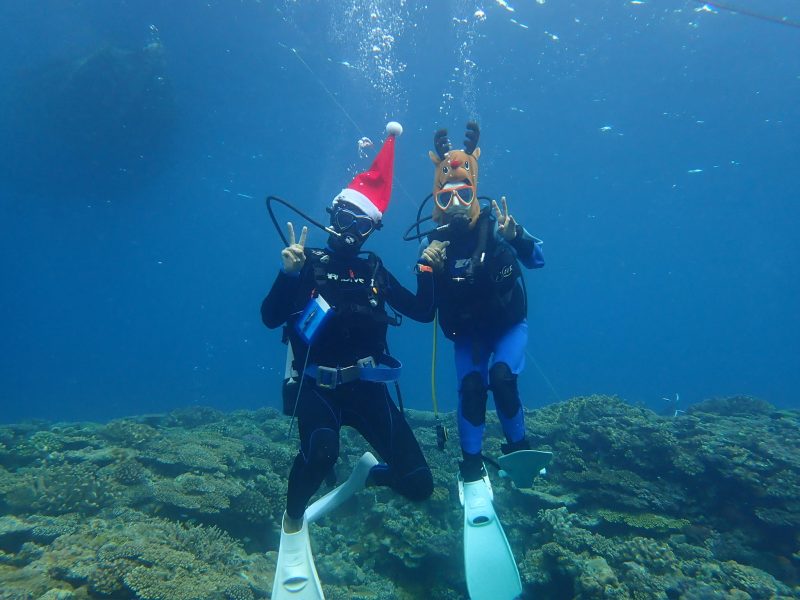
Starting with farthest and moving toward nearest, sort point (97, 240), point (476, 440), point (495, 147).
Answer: point (97, 240), point (495, 147), point (476, 440)

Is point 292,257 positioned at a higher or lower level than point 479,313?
higher

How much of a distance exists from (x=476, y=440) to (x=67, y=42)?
109ft

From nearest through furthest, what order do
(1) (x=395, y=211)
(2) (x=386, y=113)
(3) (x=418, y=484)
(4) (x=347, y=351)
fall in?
(3) (x=418, y=484) → (4) (x=347, y=351) → (2) (x=386, y=113) → (1) (x=395, y=211)

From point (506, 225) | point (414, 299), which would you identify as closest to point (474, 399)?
point (414, 299)

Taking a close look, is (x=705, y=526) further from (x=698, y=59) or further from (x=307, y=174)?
(x=307, y=174)

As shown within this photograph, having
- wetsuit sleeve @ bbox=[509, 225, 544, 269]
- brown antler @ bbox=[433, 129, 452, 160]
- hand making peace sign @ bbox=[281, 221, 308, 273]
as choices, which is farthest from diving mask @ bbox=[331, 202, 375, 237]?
wetsuit sleeve @ bbox=[509, 225, 544, 269]

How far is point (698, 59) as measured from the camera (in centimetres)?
2466

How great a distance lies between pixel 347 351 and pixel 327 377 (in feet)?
1.33

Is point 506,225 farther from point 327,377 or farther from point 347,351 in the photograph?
point 327,377

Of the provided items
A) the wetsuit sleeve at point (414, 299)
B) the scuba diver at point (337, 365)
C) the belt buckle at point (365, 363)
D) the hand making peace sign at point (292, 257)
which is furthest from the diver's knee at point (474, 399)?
the hand making peace sign at point (292, 257)

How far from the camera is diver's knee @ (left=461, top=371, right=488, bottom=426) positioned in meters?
4.96

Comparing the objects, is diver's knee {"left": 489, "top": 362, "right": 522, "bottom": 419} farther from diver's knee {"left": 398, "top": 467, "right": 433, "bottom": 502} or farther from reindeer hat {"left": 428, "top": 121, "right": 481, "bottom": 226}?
reindeer hat {"left": 428, "top": 121, "right": 481, "bottom": 226}

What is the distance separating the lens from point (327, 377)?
4238mm

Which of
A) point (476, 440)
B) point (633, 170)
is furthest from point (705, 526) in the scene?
point (633, 170)
